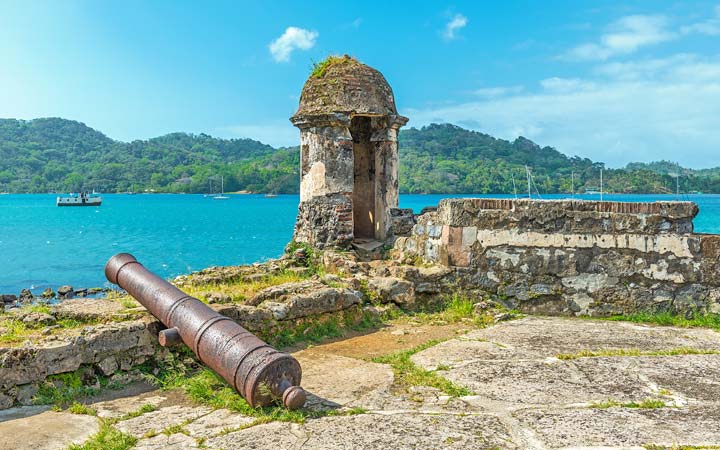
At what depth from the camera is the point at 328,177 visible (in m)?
10.3

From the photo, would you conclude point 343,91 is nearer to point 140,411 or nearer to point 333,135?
point 333,135

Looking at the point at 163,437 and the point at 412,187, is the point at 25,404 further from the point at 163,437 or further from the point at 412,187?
the point at 412,187

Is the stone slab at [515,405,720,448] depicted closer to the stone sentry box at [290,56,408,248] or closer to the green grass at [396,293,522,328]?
the green grass at [396,293,522,328]

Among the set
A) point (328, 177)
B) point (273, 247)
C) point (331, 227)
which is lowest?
point (273, 247)

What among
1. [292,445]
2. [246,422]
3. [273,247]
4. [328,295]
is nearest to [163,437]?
[246,422]

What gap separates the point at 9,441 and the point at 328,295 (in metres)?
3.25

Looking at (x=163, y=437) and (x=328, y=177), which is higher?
(x=328, y=177)

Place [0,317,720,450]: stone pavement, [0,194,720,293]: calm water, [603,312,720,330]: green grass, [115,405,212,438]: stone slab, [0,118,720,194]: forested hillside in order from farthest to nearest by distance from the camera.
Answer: [0,118,720,194]: forested hillside, [0,194,720,293]: calm water, [603,312,720,330]: green grass, [115,405,212,438]: stone slab, [0,317,720,450]: stone pavement

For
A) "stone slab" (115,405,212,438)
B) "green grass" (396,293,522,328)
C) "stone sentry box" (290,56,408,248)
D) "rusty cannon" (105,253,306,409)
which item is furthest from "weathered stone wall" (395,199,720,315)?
"stone slab" (115,405,212,438)

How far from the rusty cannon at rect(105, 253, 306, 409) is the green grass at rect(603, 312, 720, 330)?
4.22m

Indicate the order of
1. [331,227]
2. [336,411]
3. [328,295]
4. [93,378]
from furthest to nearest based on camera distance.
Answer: [331,227] → [328,295] → [93,378] → [336,411]

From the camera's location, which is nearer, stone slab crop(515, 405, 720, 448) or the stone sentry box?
stone slab crop(515, 405, 720, 448)

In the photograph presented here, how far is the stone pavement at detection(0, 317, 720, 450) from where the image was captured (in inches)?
134

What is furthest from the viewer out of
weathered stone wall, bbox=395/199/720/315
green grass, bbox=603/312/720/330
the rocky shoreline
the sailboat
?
the sailboat
